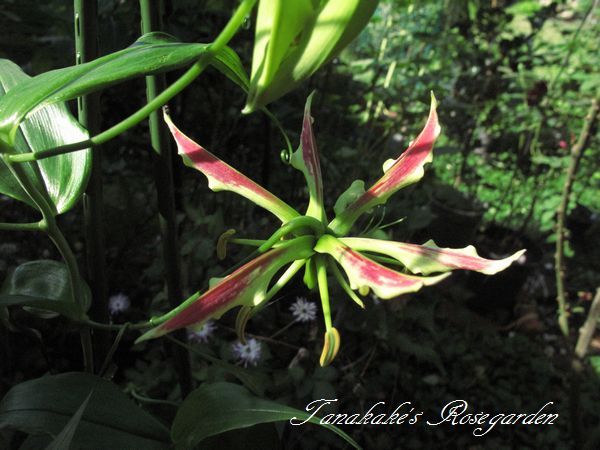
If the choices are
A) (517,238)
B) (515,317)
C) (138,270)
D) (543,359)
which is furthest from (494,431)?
(138,270)

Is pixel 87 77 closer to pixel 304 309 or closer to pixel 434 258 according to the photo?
pixel 434 258

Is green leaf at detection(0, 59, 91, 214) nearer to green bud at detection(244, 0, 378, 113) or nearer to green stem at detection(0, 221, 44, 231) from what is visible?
green stem at detection(0, 221, 44, 231)

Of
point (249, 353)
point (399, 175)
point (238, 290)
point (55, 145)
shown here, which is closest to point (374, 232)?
point (399, 175)

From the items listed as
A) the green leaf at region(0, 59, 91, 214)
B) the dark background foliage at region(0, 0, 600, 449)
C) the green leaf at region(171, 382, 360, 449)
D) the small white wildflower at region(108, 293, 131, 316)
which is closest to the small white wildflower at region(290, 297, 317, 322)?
the dark background foliage at region(0, 0, 600, 449)

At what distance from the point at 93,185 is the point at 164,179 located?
0.24ft

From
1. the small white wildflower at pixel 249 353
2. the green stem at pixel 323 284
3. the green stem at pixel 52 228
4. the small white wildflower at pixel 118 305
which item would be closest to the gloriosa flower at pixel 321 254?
the green stem at pixel 323 284

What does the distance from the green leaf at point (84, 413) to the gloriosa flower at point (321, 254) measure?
13 cm

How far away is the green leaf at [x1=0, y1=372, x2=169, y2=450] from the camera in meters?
0.46

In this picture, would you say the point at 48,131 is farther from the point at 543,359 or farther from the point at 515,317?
the point at 515,317

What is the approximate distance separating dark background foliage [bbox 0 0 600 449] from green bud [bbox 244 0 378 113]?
29cm

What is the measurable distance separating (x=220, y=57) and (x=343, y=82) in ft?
6.39

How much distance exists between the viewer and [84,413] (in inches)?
18.6

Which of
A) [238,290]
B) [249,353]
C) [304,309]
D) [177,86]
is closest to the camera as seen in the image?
[177,86]

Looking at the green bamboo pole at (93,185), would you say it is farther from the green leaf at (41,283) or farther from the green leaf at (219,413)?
the green leaf at (219,413)
